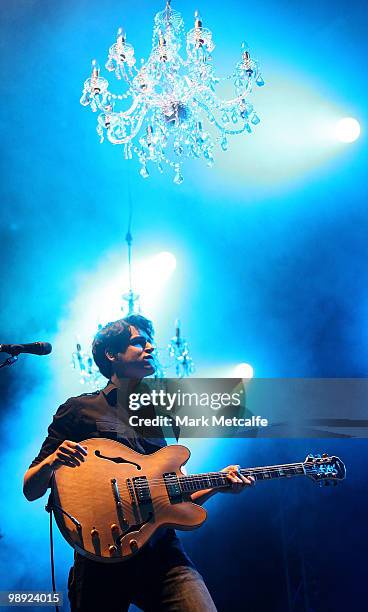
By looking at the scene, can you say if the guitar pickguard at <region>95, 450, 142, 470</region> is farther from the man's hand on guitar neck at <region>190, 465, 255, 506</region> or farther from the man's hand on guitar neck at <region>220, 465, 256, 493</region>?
the man's hand on guitar neck at <region>220, 465, 256, 493</region>

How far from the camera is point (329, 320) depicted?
5.97 metres

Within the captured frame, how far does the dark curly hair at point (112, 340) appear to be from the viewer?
2.82m

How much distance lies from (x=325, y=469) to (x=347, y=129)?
151 inches

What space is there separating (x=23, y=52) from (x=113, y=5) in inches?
34.5

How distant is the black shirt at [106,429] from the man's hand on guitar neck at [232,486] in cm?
18

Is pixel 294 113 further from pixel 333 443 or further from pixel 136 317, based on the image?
pixel 136 317

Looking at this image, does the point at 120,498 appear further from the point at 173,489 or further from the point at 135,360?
the point at 135,360

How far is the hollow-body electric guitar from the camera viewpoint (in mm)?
2176

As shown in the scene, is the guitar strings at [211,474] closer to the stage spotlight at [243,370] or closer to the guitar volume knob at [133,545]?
the guitar volume knob at [133,545]

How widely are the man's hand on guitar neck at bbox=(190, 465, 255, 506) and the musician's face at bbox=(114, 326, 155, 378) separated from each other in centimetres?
62

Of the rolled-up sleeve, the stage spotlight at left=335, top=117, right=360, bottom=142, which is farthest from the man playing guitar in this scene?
the stage spotlight at left=335, top=117, right=360, bottom=142

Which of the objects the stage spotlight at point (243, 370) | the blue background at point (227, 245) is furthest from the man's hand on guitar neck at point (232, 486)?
the stage spotlight at point (243, 370)

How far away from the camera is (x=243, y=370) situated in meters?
6.17

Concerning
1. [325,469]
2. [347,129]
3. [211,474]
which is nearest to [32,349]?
[211,474]
